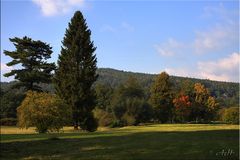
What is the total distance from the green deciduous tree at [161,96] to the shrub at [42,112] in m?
50.3

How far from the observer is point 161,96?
83562 mm

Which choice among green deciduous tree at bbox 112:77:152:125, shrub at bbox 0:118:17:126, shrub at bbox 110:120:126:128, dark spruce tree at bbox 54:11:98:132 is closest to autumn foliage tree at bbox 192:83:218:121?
green deciduous tree at bbox 112:77:152:125

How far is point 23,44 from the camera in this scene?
54219 millimetres

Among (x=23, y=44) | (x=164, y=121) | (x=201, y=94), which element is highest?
(x=23, y=44)

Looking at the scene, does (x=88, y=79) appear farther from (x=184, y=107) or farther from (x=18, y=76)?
(x=184, y=107)

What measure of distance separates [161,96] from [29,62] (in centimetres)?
3727

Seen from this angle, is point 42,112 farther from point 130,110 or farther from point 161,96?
point 161,96

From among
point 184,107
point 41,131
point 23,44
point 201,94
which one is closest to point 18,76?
point 23,44

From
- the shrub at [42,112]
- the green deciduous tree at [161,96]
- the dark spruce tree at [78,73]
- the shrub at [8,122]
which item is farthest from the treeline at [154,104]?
the shrub at [42,112]

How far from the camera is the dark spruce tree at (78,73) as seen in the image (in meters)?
46.4

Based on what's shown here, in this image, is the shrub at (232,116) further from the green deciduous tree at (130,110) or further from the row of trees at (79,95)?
the green deciduous tree at (130,110)

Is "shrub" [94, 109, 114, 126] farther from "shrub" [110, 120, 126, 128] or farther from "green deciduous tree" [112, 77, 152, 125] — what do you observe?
"green deciduous tree" [112, 77, 152, 125]

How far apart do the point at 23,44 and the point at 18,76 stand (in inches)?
186

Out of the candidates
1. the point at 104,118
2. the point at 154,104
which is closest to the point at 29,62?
the point at 104,118
